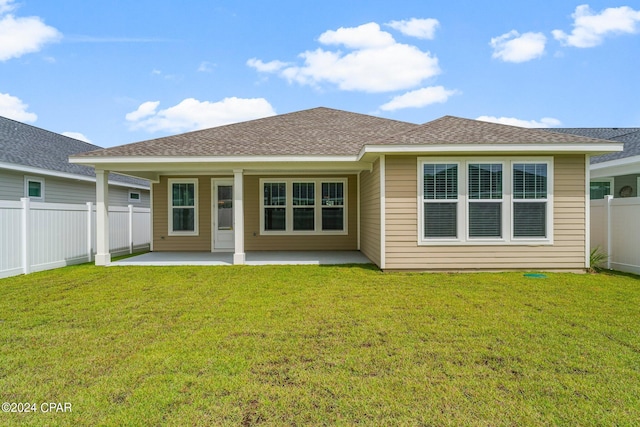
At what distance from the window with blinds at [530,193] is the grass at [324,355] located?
183 cm

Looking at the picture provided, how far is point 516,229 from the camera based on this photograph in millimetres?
7586

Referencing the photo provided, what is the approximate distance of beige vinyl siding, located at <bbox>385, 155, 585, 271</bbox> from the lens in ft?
24.7

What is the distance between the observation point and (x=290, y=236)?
11242 mm

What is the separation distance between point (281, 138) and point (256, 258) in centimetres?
337

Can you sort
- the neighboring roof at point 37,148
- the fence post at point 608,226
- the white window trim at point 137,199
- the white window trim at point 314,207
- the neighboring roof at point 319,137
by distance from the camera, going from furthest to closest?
the white window trim at point 137,199 → the neighboring roof at point 37,148 → the white window trim at point 314,207 → the fence post at point 608,226 → the neighboring roof at point 319,137

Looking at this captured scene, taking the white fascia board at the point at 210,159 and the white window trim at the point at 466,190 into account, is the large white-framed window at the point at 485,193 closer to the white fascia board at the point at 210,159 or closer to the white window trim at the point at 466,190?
the white window trim at the point at 466,190

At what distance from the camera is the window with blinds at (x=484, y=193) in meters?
7.53

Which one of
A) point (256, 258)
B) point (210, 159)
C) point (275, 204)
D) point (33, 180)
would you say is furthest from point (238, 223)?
point (33, 180)

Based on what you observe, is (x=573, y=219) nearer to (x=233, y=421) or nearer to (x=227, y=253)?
(x=233, y=421)

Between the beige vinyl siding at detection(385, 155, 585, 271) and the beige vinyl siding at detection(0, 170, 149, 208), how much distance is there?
38.0 ft

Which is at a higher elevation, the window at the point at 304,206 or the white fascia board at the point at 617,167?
the white fascia board at the point at 617,167

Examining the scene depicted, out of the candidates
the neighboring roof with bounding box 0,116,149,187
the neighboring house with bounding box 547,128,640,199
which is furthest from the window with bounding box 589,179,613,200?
the neighboring roof with bounding box 0,116,149,187

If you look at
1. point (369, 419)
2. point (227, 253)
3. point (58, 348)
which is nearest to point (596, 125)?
point (227, 253)

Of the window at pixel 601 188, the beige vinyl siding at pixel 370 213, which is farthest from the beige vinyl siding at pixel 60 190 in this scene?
the window at pixel 601 188
